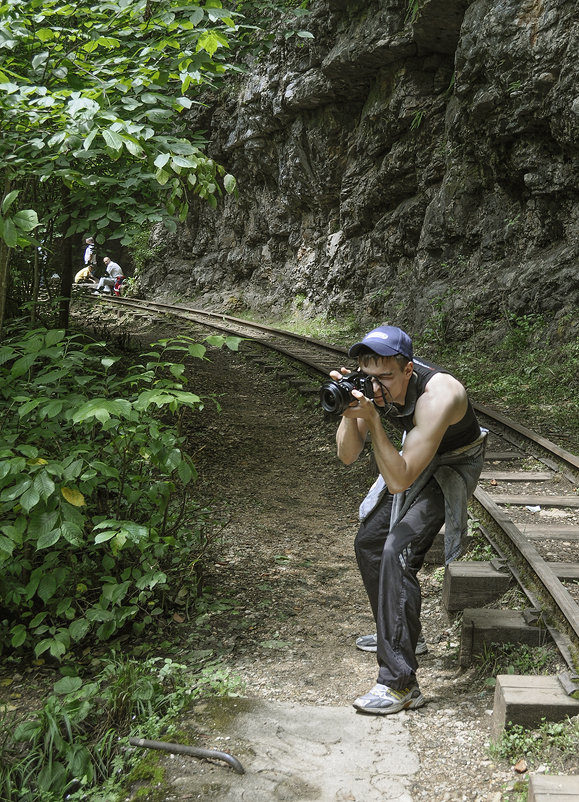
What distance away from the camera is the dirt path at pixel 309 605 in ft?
10.8

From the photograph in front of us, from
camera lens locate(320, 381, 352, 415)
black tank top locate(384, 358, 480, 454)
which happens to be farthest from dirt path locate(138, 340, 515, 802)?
camera lens locate(320, 381, 352, 415)

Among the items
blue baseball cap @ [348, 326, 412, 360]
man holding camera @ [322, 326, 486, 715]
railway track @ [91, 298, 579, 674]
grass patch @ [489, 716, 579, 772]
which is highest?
blue baseball cap @ [348, 326, 412, 360]

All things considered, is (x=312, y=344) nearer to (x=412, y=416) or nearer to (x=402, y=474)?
(x=412, y=416)

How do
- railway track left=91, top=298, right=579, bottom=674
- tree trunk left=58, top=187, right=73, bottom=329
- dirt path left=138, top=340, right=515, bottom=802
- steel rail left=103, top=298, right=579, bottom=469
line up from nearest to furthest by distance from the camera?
dirt path left=138, top=340, right=515, bottom=802 → railway track left=91, top=298, right=579, bottom=674 → steel rail left=103, top=298, right=579, bottom=469 → tree trunk left=58, top=187, right=73, bottom=329

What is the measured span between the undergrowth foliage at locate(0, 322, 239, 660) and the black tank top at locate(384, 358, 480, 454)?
90 centimetres

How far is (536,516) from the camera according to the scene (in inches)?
231

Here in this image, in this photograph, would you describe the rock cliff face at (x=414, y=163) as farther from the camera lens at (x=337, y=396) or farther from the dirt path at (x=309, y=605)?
the camera lens at (x=337, y=396)

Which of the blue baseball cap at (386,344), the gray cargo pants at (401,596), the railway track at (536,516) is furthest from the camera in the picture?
the railway track at (536,516)

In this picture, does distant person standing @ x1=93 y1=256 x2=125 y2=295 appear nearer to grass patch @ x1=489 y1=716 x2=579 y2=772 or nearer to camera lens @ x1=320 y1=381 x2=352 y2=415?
camera lens @ x1=320 y1=381 x2=352 y2=415

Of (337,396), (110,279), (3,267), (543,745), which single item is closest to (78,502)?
(337,396)

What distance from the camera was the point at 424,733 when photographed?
11.1 feet

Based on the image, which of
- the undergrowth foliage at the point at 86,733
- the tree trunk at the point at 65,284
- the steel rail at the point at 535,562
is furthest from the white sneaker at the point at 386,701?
the tree trunk at the point at 65,284

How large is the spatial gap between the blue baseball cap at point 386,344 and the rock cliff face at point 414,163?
9226 millimetres

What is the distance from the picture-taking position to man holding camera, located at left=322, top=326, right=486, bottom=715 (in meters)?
3.33
